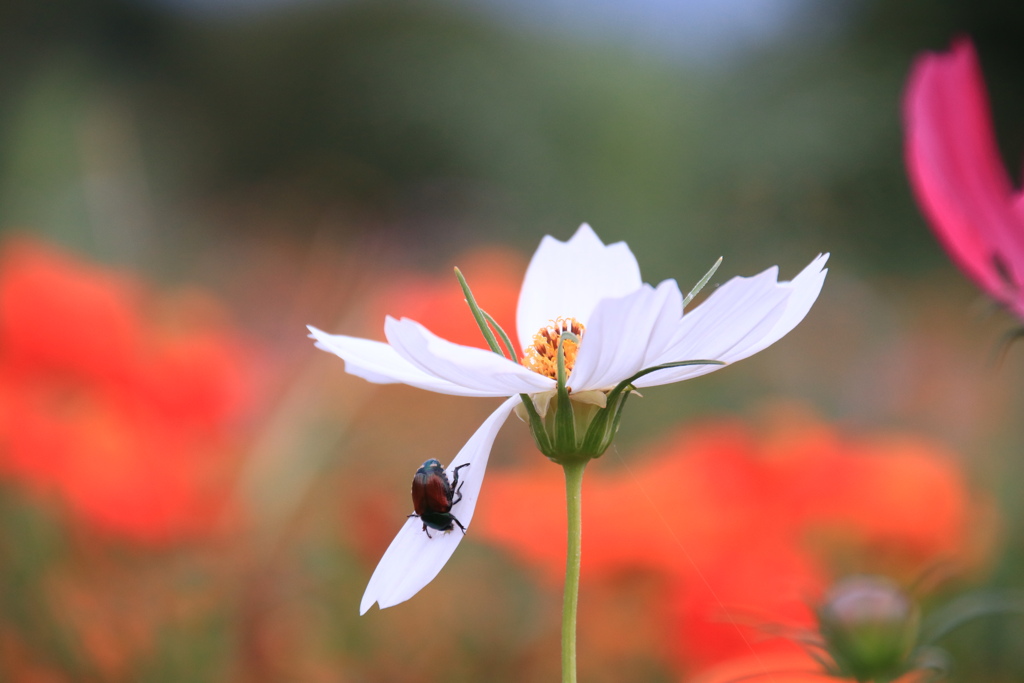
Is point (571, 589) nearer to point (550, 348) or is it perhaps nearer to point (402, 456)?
point (550, 348)

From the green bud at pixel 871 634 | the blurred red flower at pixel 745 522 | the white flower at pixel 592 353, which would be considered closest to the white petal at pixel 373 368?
the white flower at pixel 592 353

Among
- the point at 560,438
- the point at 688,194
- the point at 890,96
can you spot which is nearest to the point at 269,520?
the point at 560,438

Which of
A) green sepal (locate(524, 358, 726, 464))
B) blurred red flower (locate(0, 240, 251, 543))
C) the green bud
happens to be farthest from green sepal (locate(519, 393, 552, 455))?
blurred red flower (locate(0, 240, 251, 543))

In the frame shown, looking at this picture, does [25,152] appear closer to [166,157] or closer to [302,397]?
[302,397]

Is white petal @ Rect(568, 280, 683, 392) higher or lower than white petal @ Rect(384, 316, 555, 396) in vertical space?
lower

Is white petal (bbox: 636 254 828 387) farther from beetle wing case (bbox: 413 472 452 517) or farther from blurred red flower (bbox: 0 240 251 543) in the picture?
blurred red flower (bbox: 0 240 251 543)

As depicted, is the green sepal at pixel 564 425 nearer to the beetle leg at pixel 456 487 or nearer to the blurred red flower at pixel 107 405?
the beetle leg at pixel 456 487

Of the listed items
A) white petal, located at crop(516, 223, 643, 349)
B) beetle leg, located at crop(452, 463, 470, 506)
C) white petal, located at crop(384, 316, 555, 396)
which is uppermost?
white petal, located at crop(516, 223, 643, 349)
